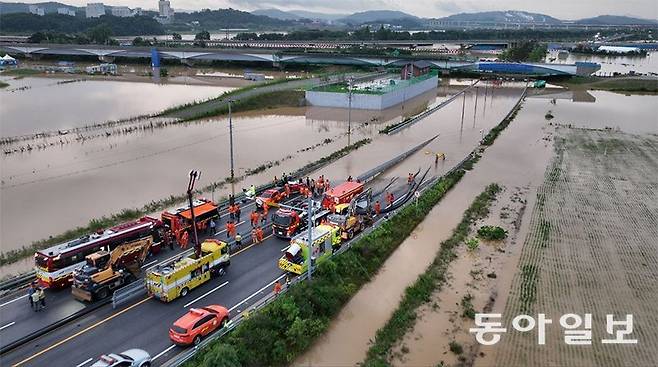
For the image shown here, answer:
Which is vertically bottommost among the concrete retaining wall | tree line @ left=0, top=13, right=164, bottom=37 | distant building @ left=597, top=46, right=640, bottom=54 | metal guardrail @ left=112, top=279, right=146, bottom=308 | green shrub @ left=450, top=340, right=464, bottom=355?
→ green shrub @ left=450, top=340, right=464, bottom=355

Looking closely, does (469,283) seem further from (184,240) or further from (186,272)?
(184,240)

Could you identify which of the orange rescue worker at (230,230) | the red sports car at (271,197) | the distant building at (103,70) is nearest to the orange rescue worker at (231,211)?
the red sports car at (271,197)

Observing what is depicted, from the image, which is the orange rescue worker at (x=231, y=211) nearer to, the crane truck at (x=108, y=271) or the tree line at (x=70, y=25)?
the crane truck at (x=108, y=271)

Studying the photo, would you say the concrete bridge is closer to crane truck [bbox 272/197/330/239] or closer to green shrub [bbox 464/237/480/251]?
green shrub [bbox 464/237/480/251]

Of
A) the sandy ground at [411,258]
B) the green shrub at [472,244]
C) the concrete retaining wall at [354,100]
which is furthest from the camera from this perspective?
the concrete retaining wall at [354,100]

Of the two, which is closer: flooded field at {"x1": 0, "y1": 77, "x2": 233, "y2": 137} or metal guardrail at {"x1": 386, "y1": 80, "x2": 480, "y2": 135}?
flooded field at {"x1": 0, "y1": 77, "x2": 233, "y2": 137}

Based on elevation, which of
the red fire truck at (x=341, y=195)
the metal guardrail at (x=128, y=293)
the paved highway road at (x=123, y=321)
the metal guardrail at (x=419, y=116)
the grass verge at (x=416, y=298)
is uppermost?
the metal guardrail at (x=419, y=116)

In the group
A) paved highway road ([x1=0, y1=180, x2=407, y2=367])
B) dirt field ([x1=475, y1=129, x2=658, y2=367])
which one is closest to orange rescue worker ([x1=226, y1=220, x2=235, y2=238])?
paved highway road ([x1=0, y1=180, x2=407, y2=367])
